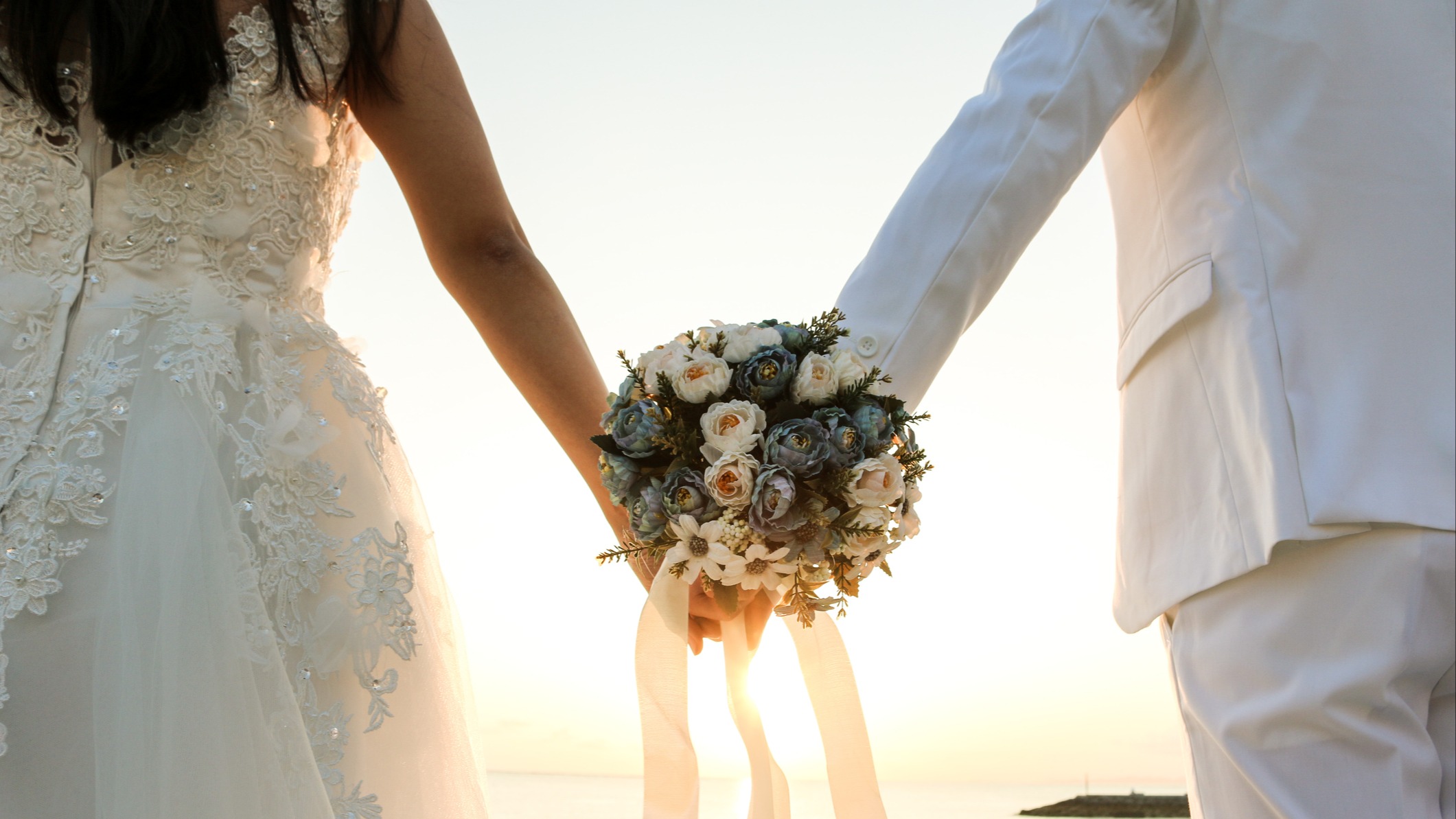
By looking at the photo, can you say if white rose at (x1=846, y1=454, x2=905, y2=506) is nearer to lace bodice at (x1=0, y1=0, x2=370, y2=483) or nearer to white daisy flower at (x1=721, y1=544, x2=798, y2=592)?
white daisy flower at (x1=721, y1=544, x2=798, y2=592)

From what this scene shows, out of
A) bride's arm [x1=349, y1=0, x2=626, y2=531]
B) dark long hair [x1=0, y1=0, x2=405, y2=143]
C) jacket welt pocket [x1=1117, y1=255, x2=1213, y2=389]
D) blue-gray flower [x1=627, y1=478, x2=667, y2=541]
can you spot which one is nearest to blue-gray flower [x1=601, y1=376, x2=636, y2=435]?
blue-gray flower [x1=627, y1=478, x2=667, y2=541]

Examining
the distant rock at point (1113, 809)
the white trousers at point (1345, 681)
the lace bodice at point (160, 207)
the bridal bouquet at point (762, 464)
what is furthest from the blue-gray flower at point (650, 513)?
the distant rock at point (1113, 809)

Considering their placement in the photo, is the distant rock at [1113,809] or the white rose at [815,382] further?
the distant rock at [1113,809]

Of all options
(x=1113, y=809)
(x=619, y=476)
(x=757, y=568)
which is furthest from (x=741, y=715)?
(x=1113, y=809)

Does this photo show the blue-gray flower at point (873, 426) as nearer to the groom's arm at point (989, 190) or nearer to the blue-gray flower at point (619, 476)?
the groom's arm at point (989, 190)

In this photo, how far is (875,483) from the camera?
1371 millimetres

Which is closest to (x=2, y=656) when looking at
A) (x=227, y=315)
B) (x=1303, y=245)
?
(x=227, y=315)

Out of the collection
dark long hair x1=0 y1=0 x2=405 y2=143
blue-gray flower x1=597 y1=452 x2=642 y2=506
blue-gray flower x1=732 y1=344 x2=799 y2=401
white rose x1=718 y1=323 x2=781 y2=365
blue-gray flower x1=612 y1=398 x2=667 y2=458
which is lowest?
blue-gray flower x1=597 y1=452 x2=642 y2=506

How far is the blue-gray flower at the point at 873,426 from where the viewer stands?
1.42 meters

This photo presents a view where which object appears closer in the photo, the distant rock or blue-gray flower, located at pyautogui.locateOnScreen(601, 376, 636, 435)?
blue-gray flower, located at pyautogui.locateOnScreen(601, 376, 636, 435)

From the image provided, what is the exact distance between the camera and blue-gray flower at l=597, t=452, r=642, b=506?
146 cm

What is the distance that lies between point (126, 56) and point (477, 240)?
620mm

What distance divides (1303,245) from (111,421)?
167 centimetres

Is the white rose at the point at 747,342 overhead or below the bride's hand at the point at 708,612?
overhead
